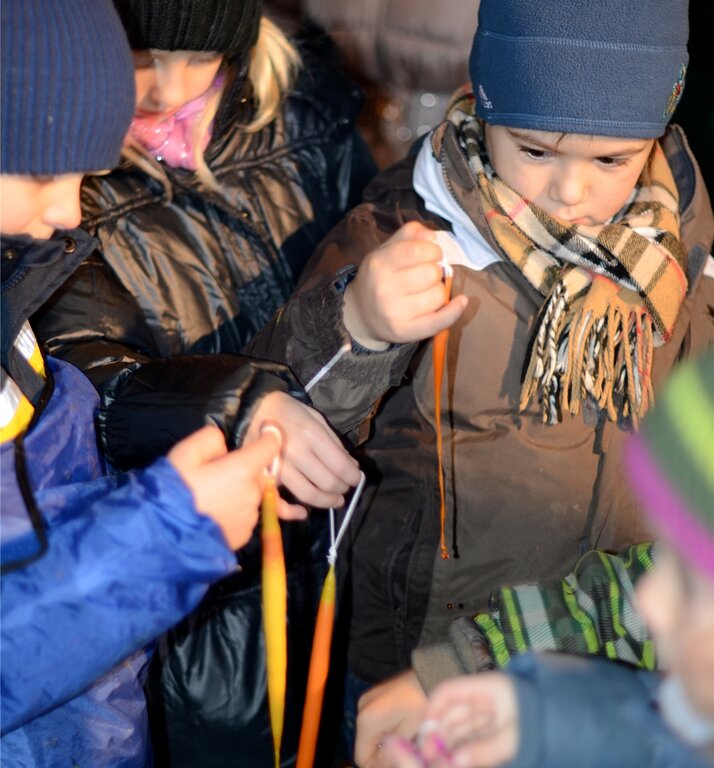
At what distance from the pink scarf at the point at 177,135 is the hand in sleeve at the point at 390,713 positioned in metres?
0.83

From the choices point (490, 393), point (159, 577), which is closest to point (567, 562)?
point (490, 393)

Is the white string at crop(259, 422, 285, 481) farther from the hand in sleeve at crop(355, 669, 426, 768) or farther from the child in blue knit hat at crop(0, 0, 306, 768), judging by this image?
the hand in sleeve at crop(355, 669, 426, 768)

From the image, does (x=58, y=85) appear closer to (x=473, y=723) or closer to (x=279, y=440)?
(x=279, y=440)

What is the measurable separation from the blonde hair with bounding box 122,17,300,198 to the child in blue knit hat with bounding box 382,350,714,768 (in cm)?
94

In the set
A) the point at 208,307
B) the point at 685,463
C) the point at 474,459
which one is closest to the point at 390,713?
the point at 474,459

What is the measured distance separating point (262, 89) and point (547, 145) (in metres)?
0.52

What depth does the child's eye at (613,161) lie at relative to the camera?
56.2 inches

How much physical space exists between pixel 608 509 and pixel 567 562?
100mm

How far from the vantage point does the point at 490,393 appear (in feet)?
4.97

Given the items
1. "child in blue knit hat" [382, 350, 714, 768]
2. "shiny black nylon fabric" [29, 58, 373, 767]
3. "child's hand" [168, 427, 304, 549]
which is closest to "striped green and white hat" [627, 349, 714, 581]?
"child in blue knit hat" [382, 350, 714, 768]

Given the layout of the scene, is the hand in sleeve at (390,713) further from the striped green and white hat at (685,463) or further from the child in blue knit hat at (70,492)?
the striped green and white hat at (685,463)

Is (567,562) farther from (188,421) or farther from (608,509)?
(188,421)

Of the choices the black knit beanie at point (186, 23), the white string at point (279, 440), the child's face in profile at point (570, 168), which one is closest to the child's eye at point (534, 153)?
the child's face in profile at point (570, 168)

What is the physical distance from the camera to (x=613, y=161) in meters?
1.44
